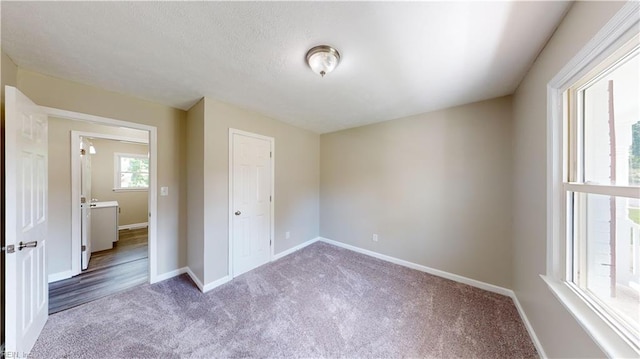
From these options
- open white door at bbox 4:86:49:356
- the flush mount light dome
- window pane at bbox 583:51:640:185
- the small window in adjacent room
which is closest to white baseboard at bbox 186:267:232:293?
open white door at bbox 4:86:49:356

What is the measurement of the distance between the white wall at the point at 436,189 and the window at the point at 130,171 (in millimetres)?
5030

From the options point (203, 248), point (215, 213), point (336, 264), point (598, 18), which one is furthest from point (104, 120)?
point (598, 18)

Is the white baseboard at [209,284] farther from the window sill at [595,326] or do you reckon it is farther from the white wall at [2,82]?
the window sill at [595,326]

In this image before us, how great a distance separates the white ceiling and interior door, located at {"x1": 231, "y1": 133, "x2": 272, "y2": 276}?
2.66 feet

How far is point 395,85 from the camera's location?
2.03 m

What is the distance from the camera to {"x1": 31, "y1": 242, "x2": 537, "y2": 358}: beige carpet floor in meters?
1.54

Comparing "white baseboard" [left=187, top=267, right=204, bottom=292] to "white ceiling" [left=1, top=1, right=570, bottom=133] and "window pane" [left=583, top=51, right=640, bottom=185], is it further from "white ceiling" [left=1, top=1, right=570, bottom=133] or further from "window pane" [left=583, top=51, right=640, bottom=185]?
"window pane" [left=583, top=51, right=640, bottom=185]

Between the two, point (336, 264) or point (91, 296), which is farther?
point (336, 264)

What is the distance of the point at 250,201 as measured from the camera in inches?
114

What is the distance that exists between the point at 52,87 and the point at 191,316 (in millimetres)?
2563

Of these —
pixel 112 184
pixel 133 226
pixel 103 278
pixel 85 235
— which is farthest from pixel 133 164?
pixel 103 278

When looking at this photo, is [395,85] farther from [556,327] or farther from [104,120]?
[104,120]

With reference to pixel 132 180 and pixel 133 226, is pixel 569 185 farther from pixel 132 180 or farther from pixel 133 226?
pixel 132 180

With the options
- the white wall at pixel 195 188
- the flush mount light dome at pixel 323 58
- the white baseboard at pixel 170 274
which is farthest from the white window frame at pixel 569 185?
the white baseboard at pixel 170 274
